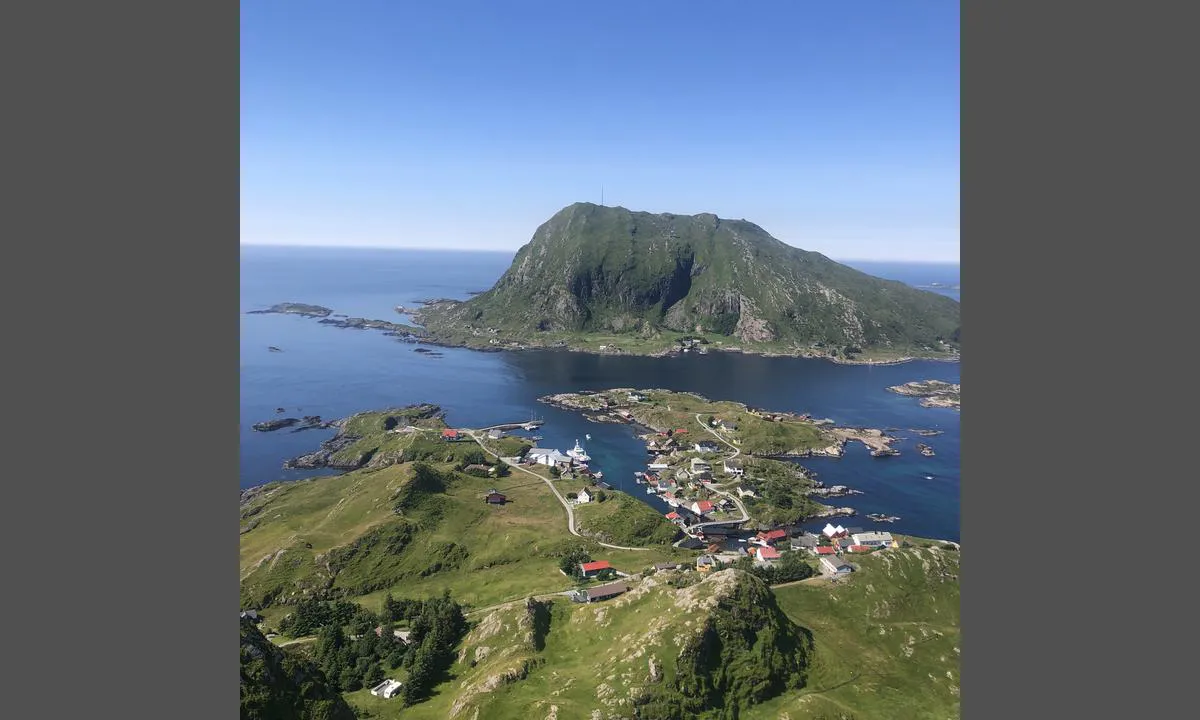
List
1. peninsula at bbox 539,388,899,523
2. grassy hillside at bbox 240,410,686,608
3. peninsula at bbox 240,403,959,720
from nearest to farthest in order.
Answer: peninsula at bbox 240,403,959,720 → grassy hillside at bbox 240,410,686,608 → peninsula at bbox 539,388,899,523

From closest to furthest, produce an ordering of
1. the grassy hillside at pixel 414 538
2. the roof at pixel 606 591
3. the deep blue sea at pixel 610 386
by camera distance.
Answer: the roof at pixel 606 591, the grassy hillside at pixel 414 538, the deep blue sea at pixel 610 386

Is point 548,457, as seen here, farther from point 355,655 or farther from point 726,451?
point 355,655

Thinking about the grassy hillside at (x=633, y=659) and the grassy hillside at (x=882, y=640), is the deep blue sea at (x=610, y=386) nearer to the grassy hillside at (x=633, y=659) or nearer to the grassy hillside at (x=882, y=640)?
the grassy hillside at (x=882, y=640)

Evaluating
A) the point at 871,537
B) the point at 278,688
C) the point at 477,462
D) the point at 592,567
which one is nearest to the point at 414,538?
the point at 592,567

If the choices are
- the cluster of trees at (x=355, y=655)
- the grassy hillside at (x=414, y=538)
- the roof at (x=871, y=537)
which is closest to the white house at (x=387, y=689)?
the cluster of trees at (x=355, y=655)

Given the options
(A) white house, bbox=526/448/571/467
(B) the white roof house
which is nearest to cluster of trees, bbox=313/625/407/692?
(A) white house, bbox=526/448/571/467

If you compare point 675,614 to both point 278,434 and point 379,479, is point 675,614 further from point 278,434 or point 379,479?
Answer: point 278,434

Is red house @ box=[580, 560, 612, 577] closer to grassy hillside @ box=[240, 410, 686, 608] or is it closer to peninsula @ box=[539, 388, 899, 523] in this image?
grassy hillside @ box=[240, 410, 686, 608]
